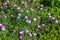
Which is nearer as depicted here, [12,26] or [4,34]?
[4,34]

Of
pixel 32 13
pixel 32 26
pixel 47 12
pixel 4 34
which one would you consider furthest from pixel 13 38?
pixel 47 12

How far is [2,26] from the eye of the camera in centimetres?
367

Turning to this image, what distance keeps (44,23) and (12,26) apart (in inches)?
29.8

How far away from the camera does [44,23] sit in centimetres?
409

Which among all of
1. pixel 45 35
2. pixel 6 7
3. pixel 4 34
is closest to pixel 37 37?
pixel 45 35

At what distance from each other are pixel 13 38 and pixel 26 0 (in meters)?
1.23

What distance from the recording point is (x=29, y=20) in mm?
3939

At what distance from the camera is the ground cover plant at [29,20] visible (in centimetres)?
372

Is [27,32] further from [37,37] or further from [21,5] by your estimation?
[21,5]

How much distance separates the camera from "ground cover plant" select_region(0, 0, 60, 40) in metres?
3.72

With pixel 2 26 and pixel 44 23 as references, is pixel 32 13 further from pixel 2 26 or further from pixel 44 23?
pixel 2 26

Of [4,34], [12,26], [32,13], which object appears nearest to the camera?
[4,34]

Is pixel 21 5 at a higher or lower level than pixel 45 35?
higher

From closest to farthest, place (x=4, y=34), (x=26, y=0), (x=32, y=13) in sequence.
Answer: (x=4, y=34)
(x=32, y=13)
(x=26, y=0)
